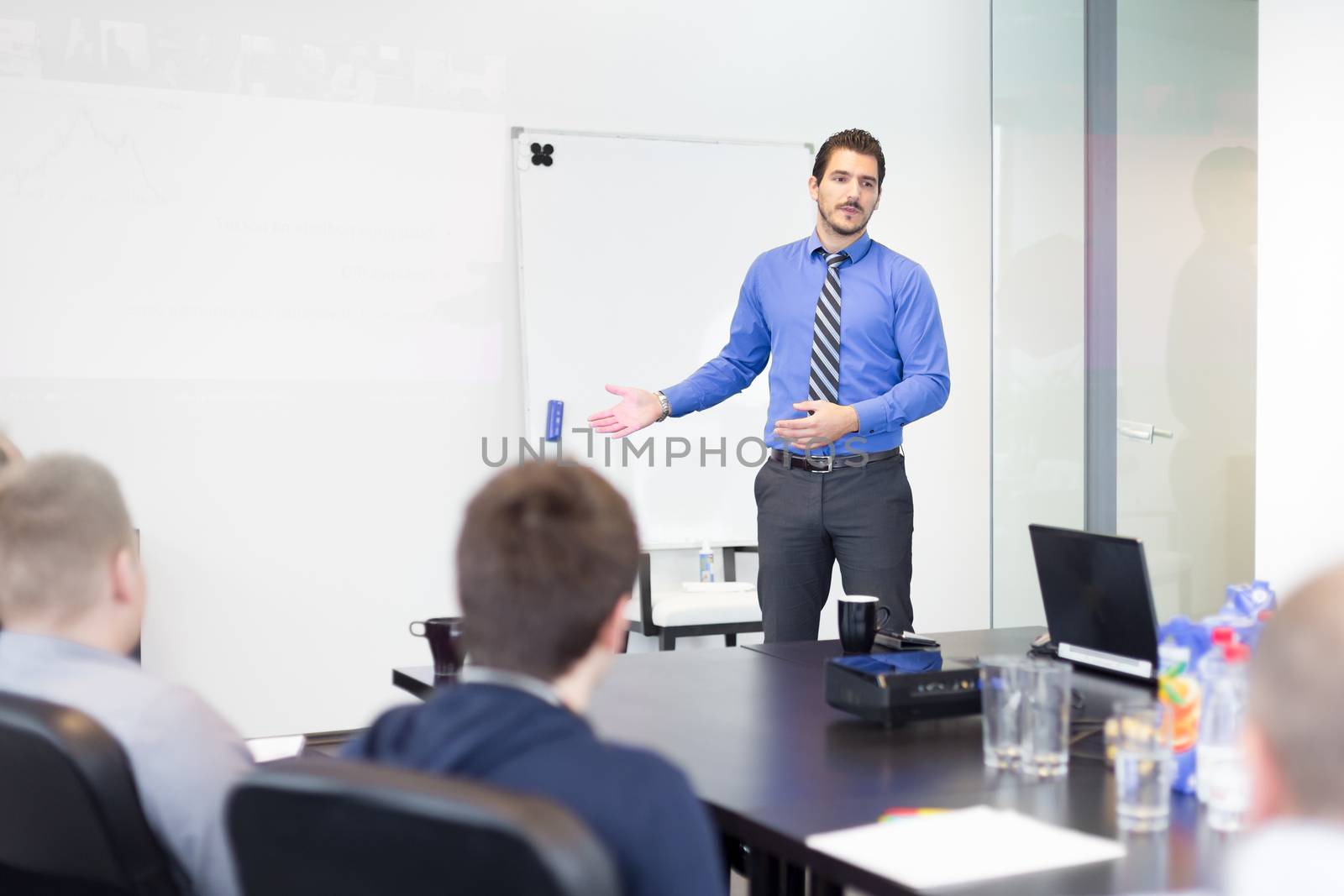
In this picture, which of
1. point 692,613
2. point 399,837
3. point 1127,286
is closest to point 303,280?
point 692,613

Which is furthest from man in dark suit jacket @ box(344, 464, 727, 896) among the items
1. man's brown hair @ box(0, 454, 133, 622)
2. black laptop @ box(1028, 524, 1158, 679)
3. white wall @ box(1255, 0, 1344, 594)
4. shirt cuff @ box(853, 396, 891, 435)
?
white wall @ box(1255, 0, 1344, 594)

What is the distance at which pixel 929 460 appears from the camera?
19.1ft

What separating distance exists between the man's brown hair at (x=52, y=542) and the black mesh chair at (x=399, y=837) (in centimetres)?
70

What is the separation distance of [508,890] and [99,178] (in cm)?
423

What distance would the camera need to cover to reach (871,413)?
3.56 m

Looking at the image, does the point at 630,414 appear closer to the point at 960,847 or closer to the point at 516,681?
the point at 960,847


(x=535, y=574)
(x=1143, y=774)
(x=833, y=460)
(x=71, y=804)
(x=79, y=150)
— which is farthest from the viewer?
(x=79, y=150)

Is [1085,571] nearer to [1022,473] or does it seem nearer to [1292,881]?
[1292,881]

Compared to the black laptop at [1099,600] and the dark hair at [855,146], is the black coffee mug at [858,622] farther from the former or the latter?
the dark hair at [855,146]

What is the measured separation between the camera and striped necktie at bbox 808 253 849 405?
3.83 metres

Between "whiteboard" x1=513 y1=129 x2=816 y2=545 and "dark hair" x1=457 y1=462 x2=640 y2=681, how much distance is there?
12.5 ft

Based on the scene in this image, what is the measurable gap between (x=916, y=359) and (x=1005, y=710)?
2079 millimetres

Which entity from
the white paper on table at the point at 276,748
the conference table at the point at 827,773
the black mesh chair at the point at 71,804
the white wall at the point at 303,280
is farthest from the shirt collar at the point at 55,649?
the white wall at the point at 303,280

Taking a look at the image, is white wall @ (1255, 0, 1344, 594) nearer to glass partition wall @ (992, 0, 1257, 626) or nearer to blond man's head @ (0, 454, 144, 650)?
glass partition wall @ (992, 0, 1257, 626)
